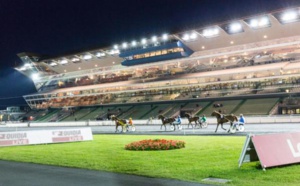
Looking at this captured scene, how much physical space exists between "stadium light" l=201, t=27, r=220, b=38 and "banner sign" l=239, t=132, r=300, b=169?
59.3 metres

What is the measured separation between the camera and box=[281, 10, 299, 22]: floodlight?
5953 cm

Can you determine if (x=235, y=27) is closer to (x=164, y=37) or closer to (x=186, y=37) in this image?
(x=186, y=37)

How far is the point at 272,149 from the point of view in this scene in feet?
39.0

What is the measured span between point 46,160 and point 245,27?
183 ft

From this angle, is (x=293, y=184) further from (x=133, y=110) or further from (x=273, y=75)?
→ (x=133, y=110)

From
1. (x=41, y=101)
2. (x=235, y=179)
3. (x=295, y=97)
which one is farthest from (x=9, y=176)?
(x=41, y=101)

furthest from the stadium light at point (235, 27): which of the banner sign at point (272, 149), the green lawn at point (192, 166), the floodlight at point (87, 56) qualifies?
the banner sign at point (272, 149)

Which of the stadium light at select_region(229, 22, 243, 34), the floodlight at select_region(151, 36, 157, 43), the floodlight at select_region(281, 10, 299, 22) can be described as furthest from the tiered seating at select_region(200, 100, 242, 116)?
the floodlight at select_region(151, 36, 157, 43)

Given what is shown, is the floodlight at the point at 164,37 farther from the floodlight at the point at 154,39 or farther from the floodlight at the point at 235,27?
the floodlight at the point at 235,27

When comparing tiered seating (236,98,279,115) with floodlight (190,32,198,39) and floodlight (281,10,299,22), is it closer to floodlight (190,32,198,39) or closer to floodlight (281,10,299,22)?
floodlight (281,10,299,22)

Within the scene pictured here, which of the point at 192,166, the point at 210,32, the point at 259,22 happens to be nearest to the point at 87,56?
the point at 210,32

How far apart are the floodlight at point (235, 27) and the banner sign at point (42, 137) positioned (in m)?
44.1

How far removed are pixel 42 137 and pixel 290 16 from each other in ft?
154

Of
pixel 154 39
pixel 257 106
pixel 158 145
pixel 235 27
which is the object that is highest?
pixel 154 39
